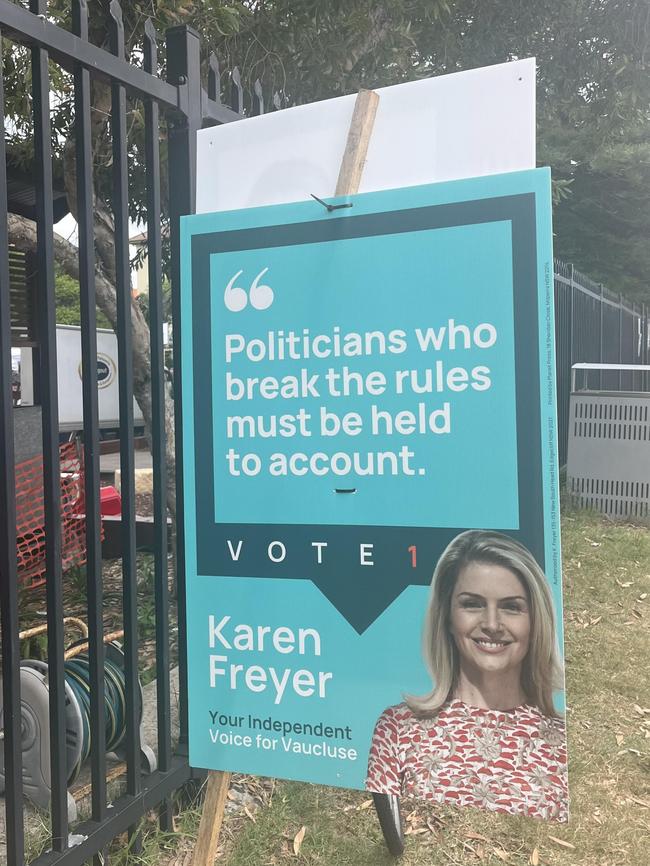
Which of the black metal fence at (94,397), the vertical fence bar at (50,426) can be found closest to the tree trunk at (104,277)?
the black metal fence at (94,397)

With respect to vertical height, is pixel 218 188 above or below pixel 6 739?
above

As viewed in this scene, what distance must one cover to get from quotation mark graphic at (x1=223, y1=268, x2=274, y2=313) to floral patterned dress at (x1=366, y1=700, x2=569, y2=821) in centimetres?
106

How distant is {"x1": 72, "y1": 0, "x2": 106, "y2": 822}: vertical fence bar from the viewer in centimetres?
227

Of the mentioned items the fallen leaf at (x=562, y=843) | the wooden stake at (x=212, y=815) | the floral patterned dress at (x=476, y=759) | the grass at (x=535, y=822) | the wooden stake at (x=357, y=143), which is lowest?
the fallen leaf at (x=562, y=843)

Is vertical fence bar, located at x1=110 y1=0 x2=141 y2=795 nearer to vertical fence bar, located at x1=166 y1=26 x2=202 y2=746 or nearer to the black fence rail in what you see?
vertical fence bar, located at x1=166 y1=26 x2=202 y2=746

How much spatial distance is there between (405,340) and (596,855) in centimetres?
202

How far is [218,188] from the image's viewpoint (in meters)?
2.23

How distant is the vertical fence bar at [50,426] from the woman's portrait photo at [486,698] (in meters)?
0.90

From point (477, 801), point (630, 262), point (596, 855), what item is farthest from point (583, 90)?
point (630, 262)

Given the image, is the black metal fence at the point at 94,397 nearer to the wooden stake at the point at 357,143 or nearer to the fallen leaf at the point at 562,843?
the wooden stake at the point at 357,143

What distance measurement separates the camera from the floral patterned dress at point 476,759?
182 centimetres

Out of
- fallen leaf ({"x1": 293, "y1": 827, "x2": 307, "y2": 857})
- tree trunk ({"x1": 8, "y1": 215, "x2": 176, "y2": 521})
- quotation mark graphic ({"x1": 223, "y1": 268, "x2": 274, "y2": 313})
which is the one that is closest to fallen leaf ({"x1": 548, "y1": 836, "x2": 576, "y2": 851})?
fallen leaf ({"x1": 293, "y1": 827, "x2": 307, "y2": 857})

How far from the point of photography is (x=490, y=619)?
1.85 metres

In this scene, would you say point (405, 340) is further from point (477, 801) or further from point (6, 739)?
point (6, 739)
